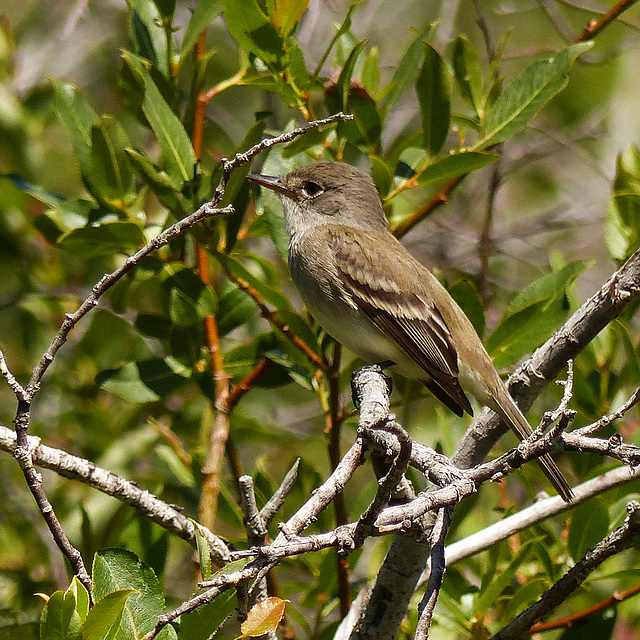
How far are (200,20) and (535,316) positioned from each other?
168 centimetres

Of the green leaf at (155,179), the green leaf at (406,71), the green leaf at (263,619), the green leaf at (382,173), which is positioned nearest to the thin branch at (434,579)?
the green leaf at (263,619)

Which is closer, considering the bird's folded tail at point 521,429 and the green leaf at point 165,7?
the bird's folded tail at point 521,429

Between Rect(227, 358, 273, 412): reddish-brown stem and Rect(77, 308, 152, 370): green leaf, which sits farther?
Rect(77, 308, 152, 370): green leaf

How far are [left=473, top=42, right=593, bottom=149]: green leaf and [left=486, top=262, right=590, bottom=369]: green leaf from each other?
0.57 meters

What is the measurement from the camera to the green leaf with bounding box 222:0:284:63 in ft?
9.77

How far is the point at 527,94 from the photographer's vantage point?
322 cm

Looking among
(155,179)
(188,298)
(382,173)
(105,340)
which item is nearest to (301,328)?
(188,298)

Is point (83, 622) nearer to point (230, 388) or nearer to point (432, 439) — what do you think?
point (230, 388)

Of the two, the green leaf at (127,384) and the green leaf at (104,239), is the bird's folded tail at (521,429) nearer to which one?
the green leaf at (127,384)

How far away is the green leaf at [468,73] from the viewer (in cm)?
342

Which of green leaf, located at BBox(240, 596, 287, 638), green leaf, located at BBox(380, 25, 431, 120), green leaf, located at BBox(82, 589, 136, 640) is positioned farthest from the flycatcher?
green leaf, located at BBox(82, 589, 136, 640)

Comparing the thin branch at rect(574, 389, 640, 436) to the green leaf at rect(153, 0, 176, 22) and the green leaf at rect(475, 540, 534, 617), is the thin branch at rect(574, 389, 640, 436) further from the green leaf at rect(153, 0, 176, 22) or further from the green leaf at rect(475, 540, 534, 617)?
the green leaf at rect(153, 0, 176, 22)

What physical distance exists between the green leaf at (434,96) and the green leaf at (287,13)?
0.47 meters

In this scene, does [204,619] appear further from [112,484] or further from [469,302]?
[469,302]
